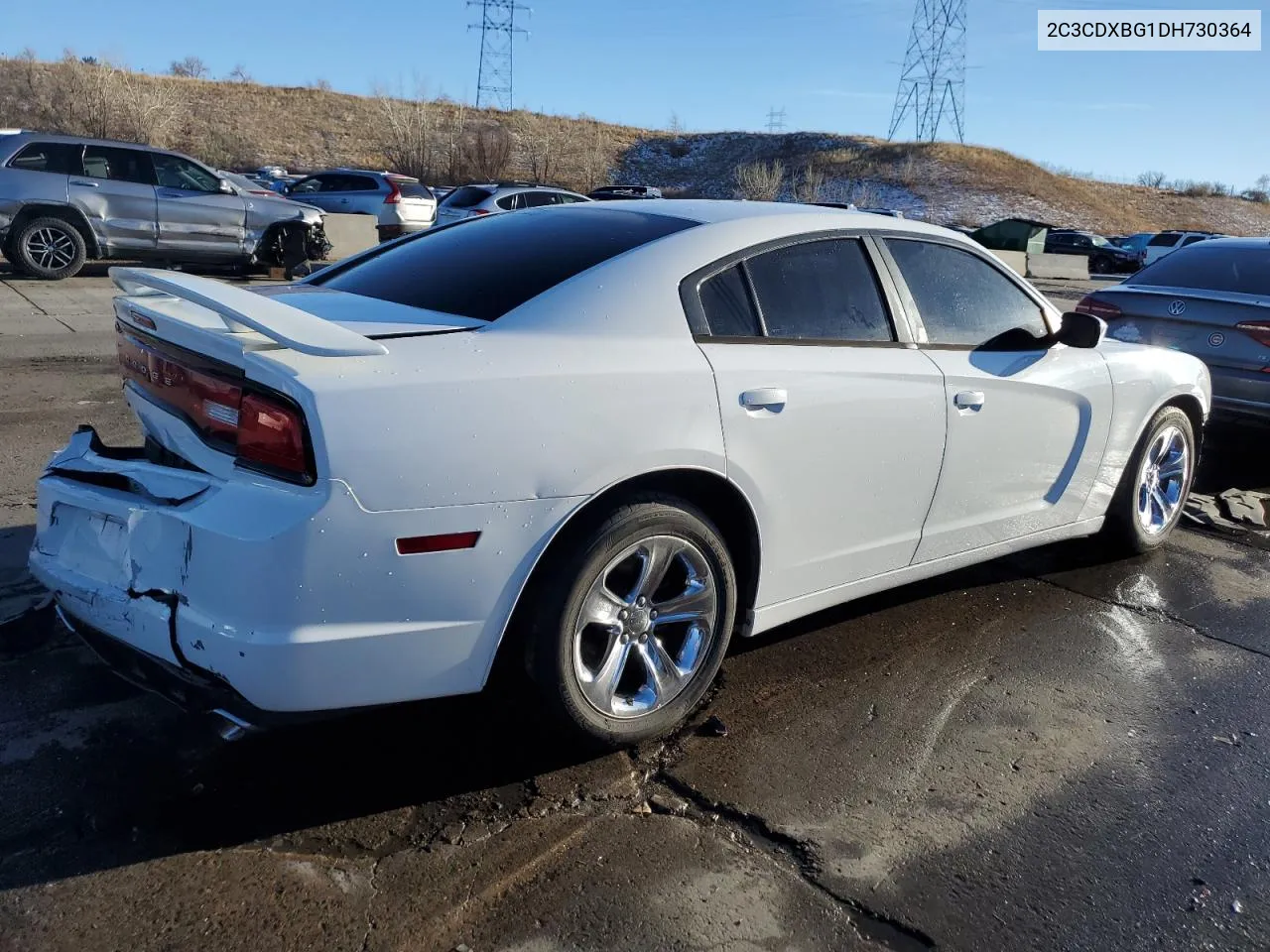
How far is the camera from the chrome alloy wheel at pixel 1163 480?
522 centimetres

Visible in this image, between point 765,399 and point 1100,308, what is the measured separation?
5243 mm

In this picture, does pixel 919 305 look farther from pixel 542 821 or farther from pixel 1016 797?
pixel 542 821

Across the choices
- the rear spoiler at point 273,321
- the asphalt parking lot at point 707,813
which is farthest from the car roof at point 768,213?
the asphalt parking lot at point 707,813

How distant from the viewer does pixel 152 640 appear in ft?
8.89

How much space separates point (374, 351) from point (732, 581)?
131cm

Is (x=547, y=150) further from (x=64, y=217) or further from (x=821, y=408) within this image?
(x=821, y=408)

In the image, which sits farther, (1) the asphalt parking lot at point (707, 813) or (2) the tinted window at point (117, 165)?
(2) the tinted window at point (117, 165)

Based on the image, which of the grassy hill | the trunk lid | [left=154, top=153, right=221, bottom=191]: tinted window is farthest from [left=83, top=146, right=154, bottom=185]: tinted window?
the grassy hill

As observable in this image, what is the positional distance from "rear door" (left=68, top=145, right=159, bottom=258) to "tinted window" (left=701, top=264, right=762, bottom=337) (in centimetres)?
1227

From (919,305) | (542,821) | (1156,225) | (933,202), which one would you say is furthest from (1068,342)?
(1156,225)

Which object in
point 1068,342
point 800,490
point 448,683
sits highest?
point 1068,342

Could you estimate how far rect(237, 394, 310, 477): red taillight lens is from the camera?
2.56 metres

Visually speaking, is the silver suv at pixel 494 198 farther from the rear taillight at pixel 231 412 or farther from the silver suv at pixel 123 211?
the rear taillight at pixel 231 412

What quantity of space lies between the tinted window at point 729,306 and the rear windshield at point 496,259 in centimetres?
26
